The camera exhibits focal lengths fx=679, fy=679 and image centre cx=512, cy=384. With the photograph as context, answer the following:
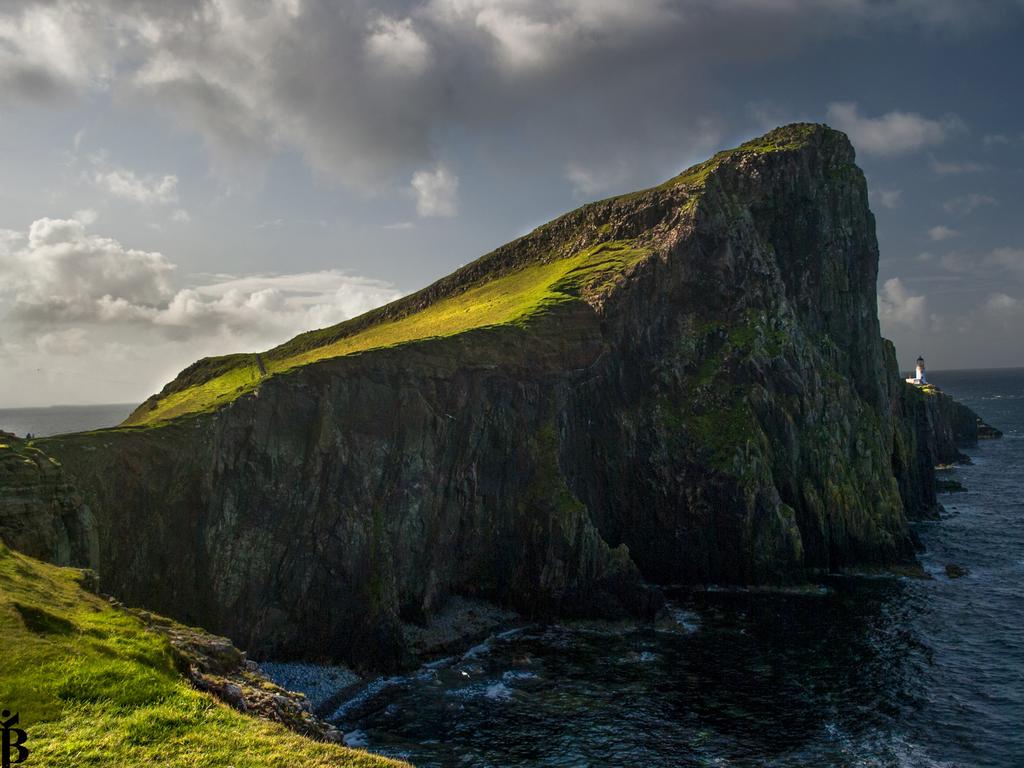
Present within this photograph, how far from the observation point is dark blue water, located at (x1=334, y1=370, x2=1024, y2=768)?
134 feet

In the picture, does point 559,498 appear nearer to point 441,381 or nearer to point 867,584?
point 441,381

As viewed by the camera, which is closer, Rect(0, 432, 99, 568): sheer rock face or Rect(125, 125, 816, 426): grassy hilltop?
Rect(0, 432, 99, 568): sheer rock face

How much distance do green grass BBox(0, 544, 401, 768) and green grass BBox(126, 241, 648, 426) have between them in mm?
47638

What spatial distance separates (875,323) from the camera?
11069cm

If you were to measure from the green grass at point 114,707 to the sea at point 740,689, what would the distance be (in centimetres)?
2128

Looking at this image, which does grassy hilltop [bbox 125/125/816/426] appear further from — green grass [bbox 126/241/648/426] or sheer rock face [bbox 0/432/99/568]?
sheer rock face [bbox 0/432/99/568]

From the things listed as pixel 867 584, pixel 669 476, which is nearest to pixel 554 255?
pixel 669 476

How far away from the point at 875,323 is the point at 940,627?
63.7m

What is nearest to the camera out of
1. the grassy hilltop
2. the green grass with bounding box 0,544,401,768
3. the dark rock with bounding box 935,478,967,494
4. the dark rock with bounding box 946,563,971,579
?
the green grass with bounding box 0,544,401,768

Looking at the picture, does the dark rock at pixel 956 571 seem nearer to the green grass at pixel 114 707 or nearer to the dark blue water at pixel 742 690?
the dark blue water at pixel 742 690

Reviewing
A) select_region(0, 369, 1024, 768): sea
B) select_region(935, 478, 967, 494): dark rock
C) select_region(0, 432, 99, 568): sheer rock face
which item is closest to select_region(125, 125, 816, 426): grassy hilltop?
select_region(0, 432, 99, 568): sheer rock face

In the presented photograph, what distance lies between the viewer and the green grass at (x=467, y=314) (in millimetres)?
81500

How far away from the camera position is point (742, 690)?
48.8 meters

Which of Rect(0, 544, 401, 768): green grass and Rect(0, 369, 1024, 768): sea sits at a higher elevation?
Rect(0, 544, 401, 768): green grass
